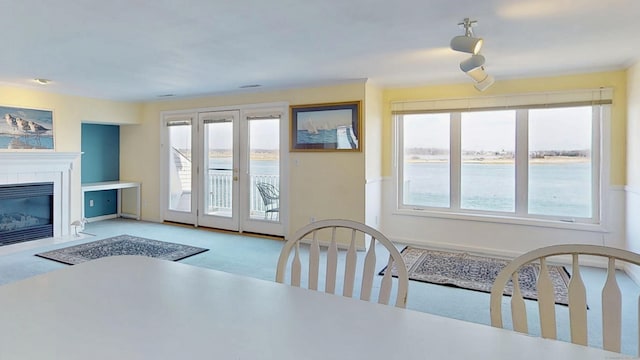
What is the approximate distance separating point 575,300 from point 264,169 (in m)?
4.70

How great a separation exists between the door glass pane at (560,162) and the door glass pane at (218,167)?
Result: 163 inches

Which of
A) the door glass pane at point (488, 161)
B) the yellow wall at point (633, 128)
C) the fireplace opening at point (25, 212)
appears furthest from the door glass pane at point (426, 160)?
the fireplace opening at point (25, 212)

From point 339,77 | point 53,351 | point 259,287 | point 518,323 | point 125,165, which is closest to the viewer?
point 53,351

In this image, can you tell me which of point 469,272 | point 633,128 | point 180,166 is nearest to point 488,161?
point 633,128

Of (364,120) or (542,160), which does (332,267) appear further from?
(542,160)

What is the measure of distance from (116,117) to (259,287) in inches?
239

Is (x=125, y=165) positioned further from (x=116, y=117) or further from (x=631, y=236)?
(x=631, y=236)

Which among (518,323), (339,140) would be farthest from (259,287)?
(339,140)

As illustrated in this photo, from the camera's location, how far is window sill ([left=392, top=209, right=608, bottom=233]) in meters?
4.22

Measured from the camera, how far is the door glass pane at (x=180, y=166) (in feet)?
20.2

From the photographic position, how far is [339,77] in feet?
14.6

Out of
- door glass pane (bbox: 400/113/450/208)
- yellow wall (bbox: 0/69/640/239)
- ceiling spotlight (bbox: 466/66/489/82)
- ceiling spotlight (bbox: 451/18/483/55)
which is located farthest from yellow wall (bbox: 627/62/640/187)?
ceiling spotlight (bbox: 451/18/483/55)

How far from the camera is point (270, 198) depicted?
5.45m

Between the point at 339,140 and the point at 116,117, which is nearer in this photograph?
the point at 339,140
